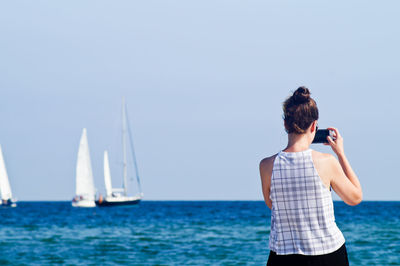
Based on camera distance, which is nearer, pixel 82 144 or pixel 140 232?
pixel 140 232

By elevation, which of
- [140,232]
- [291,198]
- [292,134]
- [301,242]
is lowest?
[140,232]

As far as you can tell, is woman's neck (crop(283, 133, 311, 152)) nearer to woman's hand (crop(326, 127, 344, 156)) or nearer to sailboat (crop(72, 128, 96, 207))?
woman's hand (crop(326, 127, 344, 156))

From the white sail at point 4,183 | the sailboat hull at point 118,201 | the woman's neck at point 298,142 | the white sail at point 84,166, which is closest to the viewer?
the woman's neck at point 298,142

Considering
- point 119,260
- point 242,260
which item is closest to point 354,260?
point 242,260

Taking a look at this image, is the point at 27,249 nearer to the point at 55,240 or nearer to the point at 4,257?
the point at 4,257

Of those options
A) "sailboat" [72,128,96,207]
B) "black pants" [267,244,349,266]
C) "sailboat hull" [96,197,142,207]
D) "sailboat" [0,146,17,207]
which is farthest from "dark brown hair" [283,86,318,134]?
"sailboat" [0,146,17,207]

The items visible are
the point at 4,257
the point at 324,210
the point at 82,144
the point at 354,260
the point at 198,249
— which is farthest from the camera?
the point at 82,144

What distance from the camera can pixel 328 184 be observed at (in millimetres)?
2518

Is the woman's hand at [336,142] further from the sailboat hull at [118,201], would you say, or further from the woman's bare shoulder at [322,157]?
the sailboat hull at [118,201]

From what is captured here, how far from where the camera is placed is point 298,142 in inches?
101

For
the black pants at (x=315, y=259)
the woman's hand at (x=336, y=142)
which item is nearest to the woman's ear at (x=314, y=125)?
the woman's hand at (x=336, y=142)

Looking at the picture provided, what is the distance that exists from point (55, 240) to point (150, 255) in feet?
20.6

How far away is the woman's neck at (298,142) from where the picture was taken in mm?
2553

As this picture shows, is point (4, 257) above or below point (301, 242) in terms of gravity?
below
